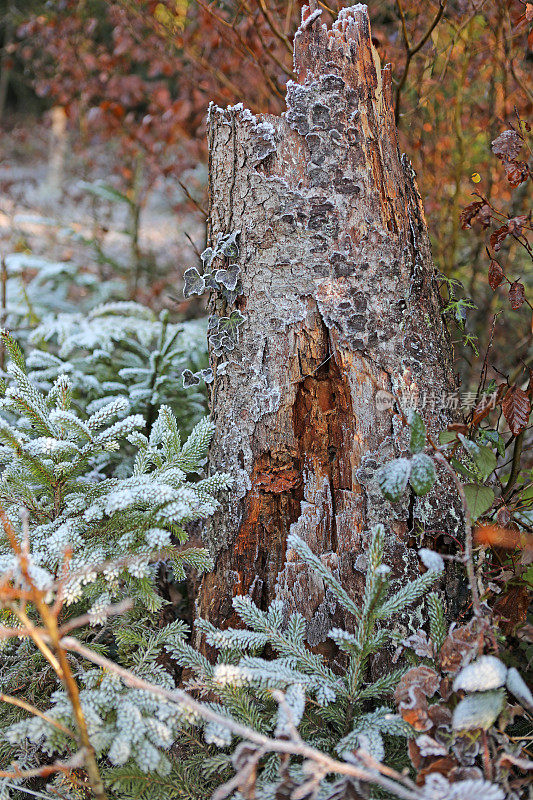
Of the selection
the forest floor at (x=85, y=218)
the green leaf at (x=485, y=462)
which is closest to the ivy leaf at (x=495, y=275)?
the green leaf at (x=485, y=462)

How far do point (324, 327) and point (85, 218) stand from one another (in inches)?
216

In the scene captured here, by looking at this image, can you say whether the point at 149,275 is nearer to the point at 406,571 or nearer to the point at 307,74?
the point at 307,74

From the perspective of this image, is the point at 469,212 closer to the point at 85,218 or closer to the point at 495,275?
the point at 495,275

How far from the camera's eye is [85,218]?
20.3ft

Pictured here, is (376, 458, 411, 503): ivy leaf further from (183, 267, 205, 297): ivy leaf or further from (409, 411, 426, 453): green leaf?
(183, 267, 205, 297): ivy leaf

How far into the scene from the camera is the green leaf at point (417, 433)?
1218 millimetres

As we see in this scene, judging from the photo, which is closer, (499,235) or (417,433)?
(417,433)

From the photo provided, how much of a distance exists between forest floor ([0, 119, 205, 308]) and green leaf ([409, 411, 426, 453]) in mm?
962

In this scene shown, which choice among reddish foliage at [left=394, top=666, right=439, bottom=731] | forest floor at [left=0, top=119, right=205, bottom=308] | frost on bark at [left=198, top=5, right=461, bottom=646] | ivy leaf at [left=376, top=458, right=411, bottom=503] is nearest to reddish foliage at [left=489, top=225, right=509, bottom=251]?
frost on bark at [left=198, top=5, right=461, bottom=646]

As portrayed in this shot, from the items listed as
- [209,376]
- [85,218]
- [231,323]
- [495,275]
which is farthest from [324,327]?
[85,218]

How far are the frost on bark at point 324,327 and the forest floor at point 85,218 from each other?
42cm

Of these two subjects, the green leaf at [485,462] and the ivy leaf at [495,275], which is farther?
the ivy leaf at [495,275]

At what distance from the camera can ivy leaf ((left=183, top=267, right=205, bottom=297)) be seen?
1.57 meters

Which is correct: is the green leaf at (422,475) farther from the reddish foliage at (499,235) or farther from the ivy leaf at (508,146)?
the ivy leaf at (508,146)
